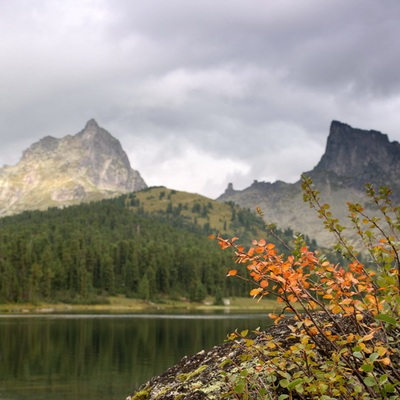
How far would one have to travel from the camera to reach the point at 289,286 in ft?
24.1

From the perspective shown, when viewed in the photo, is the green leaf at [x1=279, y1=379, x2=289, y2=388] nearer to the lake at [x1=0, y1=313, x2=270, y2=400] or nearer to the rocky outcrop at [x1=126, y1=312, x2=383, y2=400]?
the rocky outcrop at [x1=126, y1=312, x2=383, y2=400]

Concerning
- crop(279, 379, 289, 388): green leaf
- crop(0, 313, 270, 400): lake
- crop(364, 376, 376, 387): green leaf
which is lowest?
crop(0, 313, 270, 400): lake

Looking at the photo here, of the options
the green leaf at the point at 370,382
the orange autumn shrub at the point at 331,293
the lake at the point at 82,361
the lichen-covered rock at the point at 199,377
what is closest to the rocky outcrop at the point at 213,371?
the lichen-covered rock at the point at 199,377

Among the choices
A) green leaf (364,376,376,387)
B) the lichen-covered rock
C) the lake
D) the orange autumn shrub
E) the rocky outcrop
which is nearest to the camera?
green leaf (364,376,376,387)

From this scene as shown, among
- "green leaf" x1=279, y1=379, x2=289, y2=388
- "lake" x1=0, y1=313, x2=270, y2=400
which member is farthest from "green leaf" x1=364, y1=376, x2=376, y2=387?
"lake" x1=0, y1=313, x2=270, y2=400

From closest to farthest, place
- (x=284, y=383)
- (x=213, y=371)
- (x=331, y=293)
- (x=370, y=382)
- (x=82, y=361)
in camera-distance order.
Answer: (x=370, y=382)
(x=284, y=383)
(x=331, y=293)
(x=213, y=371)
(x=82, y=361)

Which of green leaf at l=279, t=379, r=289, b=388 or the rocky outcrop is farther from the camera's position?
the rocky outcrop

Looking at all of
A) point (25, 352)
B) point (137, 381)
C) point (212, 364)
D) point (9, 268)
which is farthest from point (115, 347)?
point (9, 268)

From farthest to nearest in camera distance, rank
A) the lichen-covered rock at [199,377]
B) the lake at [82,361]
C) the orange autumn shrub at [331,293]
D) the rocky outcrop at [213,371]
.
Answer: the lake at [82,361], the lichen-covered rock at [199,377], the rocky outcrop at [213,371], the orange autumn shrub at [331,293]

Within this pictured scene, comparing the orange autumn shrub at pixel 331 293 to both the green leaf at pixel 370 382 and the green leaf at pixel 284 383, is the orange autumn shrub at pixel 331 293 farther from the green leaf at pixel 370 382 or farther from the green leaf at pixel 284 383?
the green leaf at pixel 370 382

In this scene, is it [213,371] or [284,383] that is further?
[213,371]

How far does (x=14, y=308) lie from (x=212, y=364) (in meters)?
184

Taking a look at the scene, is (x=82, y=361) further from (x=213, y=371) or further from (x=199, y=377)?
(x=213, y=371)

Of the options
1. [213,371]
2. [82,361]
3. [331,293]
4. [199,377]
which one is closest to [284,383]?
[331,293]
